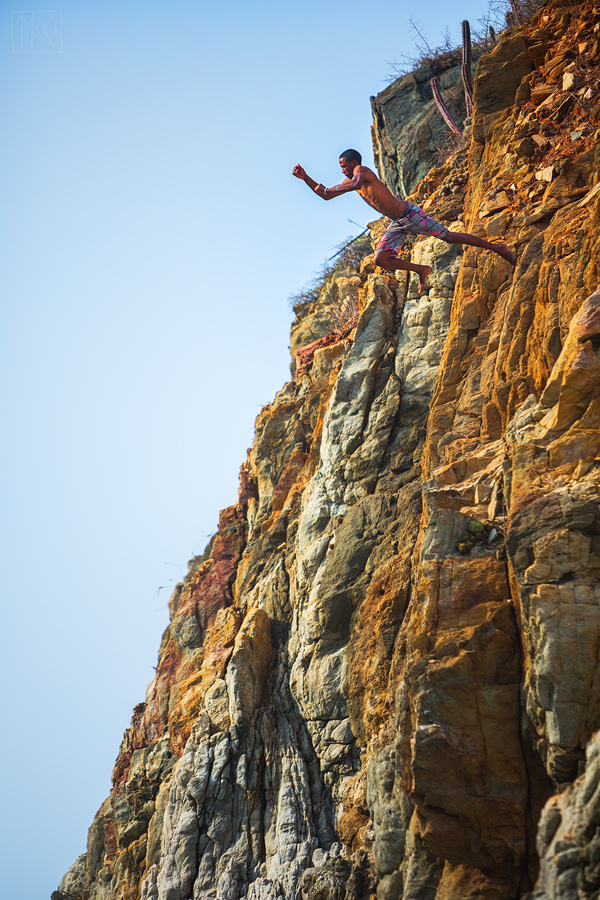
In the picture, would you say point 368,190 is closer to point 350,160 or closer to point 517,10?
point 350,160

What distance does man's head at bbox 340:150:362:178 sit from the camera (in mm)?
10875

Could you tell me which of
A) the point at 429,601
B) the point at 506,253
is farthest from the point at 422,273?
the point at 429,601

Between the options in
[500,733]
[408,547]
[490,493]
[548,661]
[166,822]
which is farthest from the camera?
[166,822]

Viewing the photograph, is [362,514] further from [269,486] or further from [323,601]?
[269,486]

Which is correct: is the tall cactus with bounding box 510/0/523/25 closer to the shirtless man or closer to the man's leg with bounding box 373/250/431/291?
the shirtless man

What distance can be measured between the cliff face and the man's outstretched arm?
210 centimetres

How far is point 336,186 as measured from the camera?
1062 cm

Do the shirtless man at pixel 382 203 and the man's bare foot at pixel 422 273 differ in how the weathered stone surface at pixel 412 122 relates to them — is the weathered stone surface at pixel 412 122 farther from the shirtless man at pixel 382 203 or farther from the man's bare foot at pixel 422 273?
the shirtless man at pixel 382 203

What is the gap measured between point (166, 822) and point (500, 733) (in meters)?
7.56

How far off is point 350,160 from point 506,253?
3269 millimetres

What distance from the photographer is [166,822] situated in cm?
1164

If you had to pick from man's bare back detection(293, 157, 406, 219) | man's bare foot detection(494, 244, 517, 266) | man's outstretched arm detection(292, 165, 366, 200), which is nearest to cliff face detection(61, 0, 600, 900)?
man's bare foot detection(494, 244, 517, 266)

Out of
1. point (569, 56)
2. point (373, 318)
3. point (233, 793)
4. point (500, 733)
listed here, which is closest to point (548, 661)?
point (500, 733)

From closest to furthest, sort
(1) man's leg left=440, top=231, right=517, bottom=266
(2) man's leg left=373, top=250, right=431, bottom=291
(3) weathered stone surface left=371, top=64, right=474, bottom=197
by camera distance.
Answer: (1) man's leg left=440, top=231, right=517, bottom=266
(2) man's leg left=373, top=250, right=431, bottom=291
(3) weathered stone surface left=371, top=64, right=474, bottom=197
